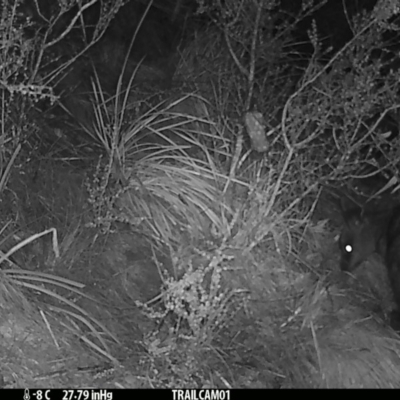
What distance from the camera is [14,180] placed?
2207 mm

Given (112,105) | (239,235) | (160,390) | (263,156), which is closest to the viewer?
(160,390)

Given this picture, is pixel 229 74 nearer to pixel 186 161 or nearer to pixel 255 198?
pixel 186 161

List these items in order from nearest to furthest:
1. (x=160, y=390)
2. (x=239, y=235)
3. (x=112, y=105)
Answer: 1. (x=160, y=390)
2. (x=239, y=235)
3. (x=112, y=105)

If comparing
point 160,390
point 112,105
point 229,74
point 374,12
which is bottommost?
point 160,390

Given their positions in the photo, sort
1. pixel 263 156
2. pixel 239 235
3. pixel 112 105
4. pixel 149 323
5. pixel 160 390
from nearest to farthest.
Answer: pixel 160 390 → pixel 149 323 → pixel 239 235 → pixel 263 156 → pixel 112 105

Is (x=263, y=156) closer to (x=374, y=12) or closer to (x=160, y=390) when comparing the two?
(x=374, y=12)

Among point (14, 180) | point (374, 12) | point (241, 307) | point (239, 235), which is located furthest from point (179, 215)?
point (374, 12)

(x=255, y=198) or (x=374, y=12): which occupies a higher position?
(x=374, y=12)

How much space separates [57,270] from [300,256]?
2.75 ft

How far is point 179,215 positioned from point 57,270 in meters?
0.47

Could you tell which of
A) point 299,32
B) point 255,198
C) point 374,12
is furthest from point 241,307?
point 299,32

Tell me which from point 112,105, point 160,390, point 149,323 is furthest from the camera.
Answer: point 112,105

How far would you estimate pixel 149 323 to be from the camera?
6.47 feet

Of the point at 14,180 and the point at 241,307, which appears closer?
the point at 241,307
